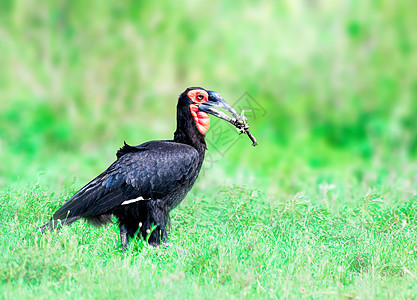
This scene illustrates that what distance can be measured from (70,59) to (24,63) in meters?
0.73

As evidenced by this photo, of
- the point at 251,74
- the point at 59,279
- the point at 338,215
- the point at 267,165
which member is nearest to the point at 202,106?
the point at 338,215

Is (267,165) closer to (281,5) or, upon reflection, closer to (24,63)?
(281,5)

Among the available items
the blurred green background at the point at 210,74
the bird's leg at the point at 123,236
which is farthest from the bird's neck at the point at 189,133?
the blurred green background at the point at 210,74

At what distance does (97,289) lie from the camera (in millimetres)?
3951

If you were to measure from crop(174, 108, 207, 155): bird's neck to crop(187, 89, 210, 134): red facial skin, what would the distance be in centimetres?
4

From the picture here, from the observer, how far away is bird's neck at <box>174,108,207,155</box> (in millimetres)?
5347

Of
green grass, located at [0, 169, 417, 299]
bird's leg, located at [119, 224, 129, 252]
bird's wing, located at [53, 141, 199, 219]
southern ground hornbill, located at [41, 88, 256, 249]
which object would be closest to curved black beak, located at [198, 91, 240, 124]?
southern ground hornbill, located at [41, 88, 256, 249]

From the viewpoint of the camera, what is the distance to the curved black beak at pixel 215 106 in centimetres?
536

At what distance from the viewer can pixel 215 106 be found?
213 inches

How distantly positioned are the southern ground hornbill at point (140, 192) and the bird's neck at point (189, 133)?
36 mm

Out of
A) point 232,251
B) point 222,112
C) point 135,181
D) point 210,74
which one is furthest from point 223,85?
point 232,251

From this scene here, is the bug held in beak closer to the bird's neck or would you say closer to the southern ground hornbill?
the bird's neck

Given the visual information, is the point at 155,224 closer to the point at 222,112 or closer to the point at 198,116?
the point at 198,116

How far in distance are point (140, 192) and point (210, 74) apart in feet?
17.2
